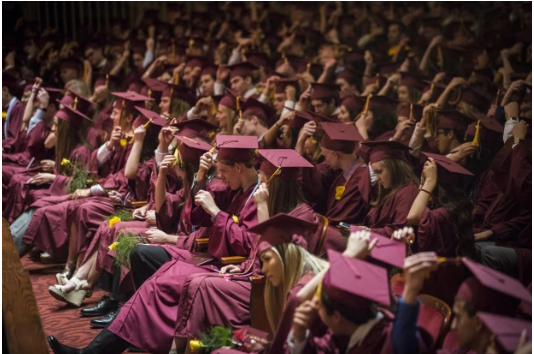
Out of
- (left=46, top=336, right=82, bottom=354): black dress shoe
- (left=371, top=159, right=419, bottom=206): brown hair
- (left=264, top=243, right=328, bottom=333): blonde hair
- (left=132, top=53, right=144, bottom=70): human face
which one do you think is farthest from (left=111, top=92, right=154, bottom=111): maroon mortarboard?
(left=132, top=53, right=144, bottom=70): human face

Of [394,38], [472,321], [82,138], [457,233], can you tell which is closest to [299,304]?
[472,321]

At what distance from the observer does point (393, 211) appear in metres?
3.82

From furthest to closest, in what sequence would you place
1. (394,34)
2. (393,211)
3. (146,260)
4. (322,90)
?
(394,34) → (322,90) → (146,260) → (393,211)

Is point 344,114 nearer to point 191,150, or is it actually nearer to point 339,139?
point 339,139

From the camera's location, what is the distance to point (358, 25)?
9320 mm

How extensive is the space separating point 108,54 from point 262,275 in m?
6.69

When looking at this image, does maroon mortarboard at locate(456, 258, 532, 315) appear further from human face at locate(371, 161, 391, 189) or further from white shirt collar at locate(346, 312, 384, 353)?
human face at locate(371, 161, 391, 189)

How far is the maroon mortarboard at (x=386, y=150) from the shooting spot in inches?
157

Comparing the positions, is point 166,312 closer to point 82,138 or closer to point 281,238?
point 281,238

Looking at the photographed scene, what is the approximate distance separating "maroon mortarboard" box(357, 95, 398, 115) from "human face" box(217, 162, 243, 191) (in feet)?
6.37

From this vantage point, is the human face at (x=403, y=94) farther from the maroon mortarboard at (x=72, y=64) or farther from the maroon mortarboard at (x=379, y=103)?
the maroon mortarboard at (x=72, y=64)

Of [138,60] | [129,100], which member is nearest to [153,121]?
[129,100]

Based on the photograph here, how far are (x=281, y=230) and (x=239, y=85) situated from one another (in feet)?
12.8

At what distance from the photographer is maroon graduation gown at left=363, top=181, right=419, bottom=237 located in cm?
375
